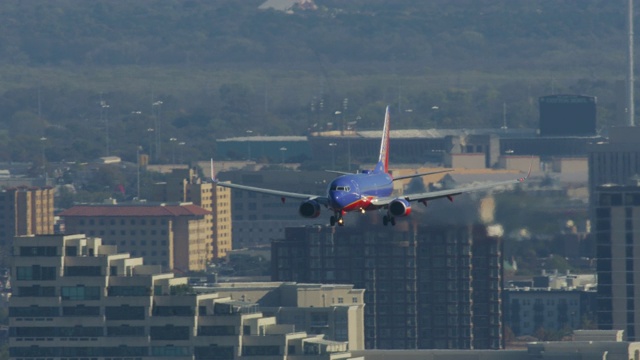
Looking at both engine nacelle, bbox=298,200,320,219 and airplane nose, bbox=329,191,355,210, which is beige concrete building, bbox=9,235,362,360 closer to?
engine nacelle, bbox=298,200,320,219

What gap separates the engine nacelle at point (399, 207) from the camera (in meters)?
108

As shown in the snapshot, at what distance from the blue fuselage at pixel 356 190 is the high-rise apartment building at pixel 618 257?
7377cm

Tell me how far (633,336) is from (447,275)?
16.2m

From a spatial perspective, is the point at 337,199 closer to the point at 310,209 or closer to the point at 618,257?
the point at 310,209

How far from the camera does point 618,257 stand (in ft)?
616

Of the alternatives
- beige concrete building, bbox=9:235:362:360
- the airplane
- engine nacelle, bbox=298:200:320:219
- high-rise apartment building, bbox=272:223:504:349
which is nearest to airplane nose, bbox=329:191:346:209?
the airplane

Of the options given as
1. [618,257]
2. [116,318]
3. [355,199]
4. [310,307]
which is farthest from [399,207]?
[618,257]

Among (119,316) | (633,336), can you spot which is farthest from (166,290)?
(633,336)

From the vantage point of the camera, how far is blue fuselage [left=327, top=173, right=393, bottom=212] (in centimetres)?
10738

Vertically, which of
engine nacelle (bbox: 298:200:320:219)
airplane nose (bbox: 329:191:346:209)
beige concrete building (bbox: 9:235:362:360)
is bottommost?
beige concrete building (bbox: 9:235:362:360)

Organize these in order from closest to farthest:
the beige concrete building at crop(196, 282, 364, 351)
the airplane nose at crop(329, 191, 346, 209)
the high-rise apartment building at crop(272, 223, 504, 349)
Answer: the airplane nose at crop(329, 191, 346, 209) < the beige concrete building at crop(196, 282, 364, 351) < the high-rise apartment building at crop(272, 223, 504, 349)

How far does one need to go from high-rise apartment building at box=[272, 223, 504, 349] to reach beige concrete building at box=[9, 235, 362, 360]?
49.1 meters

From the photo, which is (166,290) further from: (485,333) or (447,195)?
(485,333)

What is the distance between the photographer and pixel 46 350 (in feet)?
447
